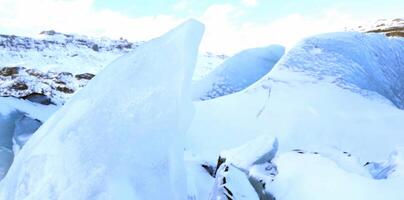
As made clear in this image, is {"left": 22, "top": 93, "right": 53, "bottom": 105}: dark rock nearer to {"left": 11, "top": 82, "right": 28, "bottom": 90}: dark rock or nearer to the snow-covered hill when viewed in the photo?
the snow-covered hill

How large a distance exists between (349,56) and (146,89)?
506cm

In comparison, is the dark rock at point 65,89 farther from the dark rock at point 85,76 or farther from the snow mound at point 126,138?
the snow mound at point 126,138

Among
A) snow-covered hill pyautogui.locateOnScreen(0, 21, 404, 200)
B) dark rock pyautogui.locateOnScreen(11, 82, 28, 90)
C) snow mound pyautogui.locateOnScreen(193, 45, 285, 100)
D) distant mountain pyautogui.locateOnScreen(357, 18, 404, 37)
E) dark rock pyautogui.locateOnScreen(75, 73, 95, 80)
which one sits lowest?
distant mountain pyautogui.locateOnScreen(357, 18, 404, 37)

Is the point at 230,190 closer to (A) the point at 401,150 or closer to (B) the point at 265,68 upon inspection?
(A) the point at 401,150

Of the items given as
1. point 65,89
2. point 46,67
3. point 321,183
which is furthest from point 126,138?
point 46,67

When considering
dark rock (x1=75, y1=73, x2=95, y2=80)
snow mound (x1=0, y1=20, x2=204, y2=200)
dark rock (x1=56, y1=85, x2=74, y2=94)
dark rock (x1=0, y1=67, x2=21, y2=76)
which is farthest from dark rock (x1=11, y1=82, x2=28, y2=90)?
snow mound (x1=0, y1=20, x2=204, y2=200)

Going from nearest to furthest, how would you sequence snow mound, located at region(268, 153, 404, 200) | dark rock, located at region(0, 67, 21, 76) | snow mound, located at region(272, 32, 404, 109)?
snow mound, located at region(268, 153, 404, 200)
snow mound, located at region(272, 32, 404, 109)
dark rock, located at region(0, 67, 21, 76)

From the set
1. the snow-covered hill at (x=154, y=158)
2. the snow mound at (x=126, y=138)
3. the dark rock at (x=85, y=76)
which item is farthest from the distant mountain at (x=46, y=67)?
the snow mound at (x=126, y=138)

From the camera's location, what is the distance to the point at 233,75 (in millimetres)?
9289

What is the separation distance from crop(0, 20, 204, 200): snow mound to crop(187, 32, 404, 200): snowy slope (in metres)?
1.88

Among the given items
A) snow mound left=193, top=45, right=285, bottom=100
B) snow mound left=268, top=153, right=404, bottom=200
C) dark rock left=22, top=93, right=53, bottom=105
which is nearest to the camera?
snow mound left=268, top=153, right=404, bottom=200

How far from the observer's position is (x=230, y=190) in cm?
285

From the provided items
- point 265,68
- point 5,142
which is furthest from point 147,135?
point 265,68

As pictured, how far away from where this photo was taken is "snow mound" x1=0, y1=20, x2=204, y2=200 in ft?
8.30
